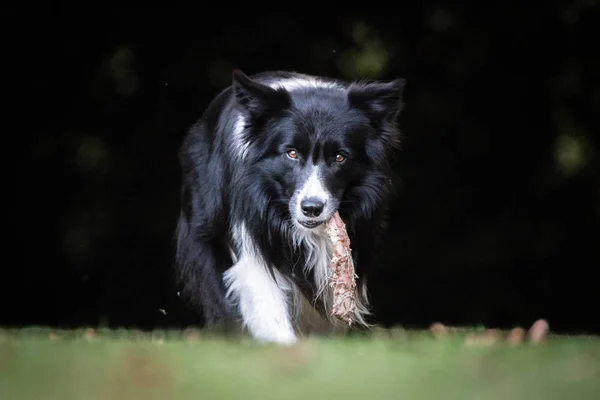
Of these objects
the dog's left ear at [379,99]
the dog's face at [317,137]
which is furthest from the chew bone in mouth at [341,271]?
the dog's left ear at [379,99]

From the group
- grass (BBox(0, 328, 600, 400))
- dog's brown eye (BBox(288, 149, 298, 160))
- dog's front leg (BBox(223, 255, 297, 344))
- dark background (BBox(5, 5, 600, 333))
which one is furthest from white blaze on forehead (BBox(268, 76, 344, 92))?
dark background (BBox(5, 5, 600, 333))

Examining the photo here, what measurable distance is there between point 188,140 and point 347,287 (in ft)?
6.05

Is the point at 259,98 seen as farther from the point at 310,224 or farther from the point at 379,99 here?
the point at 310,224

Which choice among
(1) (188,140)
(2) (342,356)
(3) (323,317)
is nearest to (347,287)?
(3) (323,317)

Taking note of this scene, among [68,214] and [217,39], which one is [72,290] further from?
[217,39]

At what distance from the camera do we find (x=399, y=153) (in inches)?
426

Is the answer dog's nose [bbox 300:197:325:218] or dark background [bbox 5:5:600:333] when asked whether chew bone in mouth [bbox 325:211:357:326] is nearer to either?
dog's nose [bbox 300:197:325:218]

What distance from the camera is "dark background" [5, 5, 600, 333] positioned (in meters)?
→ 10.6

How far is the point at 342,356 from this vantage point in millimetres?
3977

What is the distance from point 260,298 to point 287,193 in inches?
25.0

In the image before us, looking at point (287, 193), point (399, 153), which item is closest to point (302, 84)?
point (287, 193)

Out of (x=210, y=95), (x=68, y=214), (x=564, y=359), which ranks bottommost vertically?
(x=68, y=214)

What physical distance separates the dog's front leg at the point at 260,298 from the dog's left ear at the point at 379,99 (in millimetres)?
1101

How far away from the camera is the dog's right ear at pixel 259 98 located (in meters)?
6.36
